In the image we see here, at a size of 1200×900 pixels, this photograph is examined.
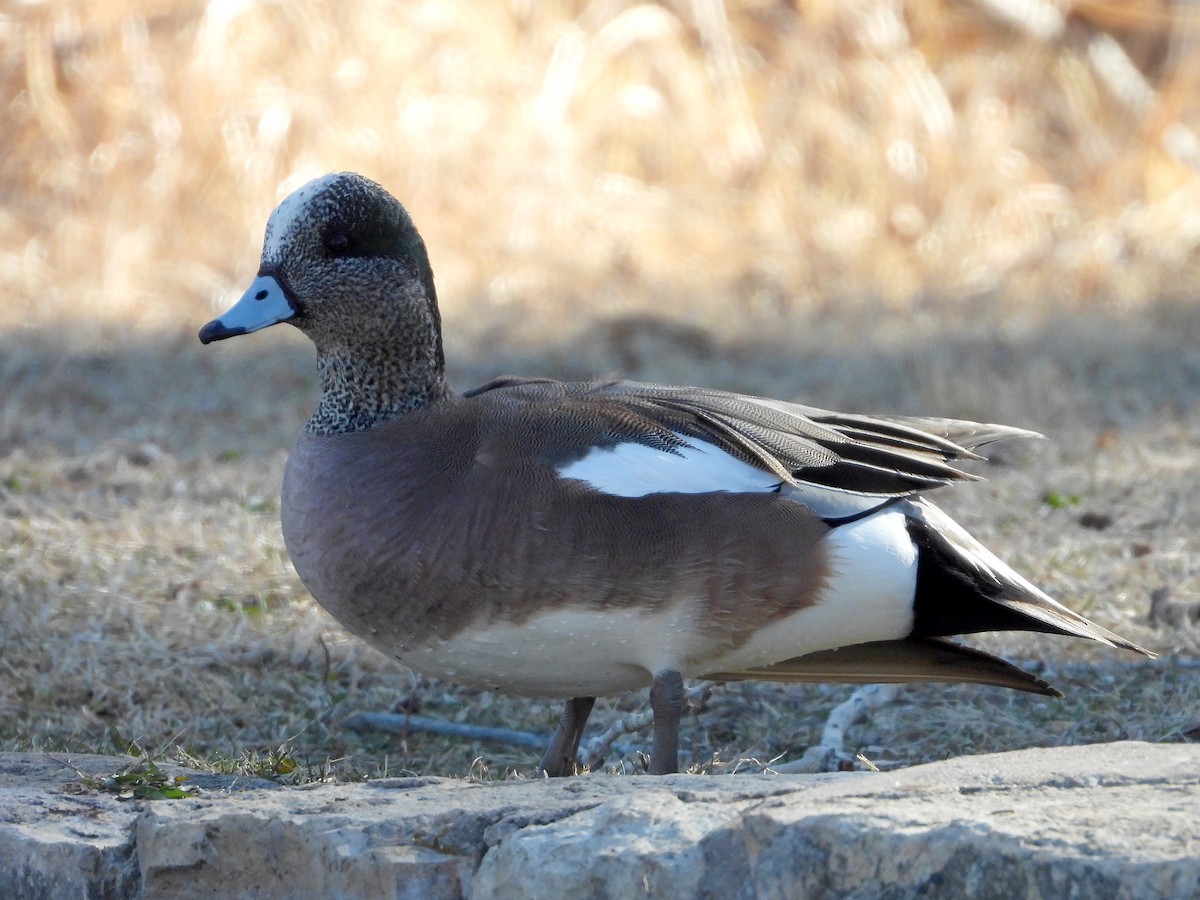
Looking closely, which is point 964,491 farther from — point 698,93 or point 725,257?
point 698,93

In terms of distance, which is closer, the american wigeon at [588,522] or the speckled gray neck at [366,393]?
the american wigeon at [588,522]

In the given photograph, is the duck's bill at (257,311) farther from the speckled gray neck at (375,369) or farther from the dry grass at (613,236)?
the dry grass at (613,236)

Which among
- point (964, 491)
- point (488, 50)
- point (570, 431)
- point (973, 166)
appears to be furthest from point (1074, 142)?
point (570, 431)

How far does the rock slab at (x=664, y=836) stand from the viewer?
5.12ft

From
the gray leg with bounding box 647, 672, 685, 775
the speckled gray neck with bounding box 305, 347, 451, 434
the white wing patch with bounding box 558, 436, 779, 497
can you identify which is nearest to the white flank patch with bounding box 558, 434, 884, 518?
the white wing patch with bounding box 558, 436, 779, 497

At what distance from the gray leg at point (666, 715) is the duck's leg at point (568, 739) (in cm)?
23

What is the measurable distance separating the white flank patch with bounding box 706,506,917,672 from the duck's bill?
0.89 meters

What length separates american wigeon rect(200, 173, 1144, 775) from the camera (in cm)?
229

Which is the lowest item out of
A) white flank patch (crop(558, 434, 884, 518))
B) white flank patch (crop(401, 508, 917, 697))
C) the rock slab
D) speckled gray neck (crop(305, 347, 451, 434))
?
the rock slab

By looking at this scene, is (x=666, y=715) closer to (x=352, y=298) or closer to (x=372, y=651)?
(x=352, y=298)

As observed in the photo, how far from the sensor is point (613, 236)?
7020 mm

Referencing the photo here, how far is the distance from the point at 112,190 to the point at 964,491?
4029 millimetres

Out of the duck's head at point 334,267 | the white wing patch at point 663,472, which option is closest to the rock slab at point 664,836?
the white wing patch at point 663,472

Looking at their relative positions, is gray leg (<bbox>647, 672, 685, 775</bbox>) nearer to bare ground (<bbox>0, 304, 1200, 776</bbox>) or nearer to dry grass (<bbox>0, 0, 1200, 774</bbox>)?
bare ground (<bbox>0, 304, 1200, 776</bbox>)
